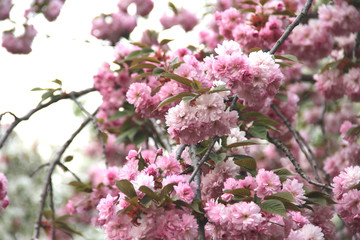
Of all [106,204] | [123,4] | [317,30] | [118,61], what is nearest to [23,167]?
[123,4]

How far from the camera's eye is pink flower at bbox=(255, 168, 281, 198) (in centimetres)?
138

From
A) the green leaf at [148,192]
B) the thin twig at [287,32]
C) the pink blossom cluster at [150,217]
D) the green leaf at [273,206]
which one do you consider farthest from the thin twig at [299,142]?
the green leaf at [148,192]

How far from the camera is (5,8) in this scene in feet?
10.3

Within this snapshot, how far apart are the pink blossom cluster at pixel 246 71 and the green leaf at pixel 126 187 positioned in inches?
18.8

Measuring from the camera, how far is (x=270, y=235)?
1277 mm

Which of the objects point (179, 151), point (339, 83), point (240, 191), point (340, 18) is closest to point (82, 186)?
point (179, 151)

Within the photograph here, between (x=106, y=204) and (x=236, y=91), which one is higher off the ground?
(x=236, y=91)

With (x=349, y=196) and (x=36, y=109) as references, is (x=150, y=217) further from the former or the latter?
(x=36, y=109)

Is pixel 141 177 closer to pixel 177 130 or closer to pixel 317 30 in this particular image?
pixel 177 130

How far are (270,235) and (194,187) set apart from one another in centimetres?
28

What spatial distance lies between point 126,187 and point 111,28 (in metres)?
2.32

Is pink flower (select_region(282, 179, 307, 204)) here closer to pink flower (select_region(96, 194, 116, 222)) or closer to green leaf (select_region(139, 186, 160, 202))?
green leaf (select_region(139, 186, 160, 202))

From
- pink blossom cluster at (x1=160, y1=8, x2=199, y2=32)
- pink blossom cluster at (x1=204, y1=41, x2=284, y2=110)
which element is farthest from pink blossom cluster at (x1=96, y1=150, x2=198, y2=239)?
pink blossom cluster at (x1=160, y1=8, x2=199, y2=32)

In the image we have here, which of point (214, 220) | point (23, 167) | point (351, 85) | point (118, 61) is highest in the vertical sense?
point (214, 220)
